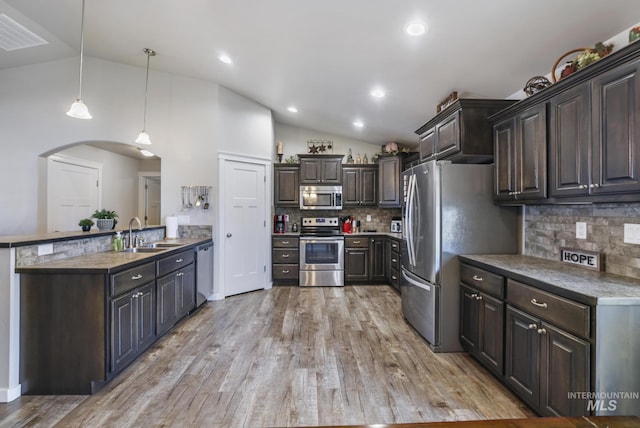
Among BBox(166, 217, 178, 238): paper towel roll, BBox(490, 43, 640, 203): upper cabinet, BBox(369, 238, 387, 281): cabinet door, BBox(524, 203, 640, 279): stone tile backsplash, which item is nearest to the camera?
BBox(490, 43, 640, 203): upper cabinet

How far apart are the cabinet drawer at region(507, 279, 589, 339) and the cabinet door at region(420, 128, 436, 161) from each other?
1798mm

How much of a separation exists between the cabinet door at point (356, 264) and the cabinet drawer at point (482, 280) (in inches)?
104

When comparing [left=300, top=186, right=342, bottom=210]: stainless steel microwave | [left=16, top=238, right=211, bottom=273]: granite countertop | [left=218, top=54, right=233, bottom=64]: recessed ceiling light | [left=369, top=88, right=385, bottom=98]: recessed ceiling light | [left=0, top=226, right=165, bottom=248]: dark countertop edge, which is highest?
[left=218, top=54, right=233, bottom=64]: recessed ceiling light

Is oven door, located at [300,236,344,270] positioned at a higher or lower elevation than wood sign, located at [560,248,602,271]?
lower

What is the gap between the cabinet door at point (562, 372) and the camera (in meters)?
1.49

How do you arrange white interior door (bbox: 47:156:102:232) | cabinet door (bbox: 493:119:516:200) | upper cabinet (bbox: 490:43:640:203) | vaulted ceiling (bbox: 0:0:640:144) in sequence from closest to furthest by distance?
1. upper cabinet (bbox: 490:43:640:203)
2. vaulted ceiling (bbox: 0:0:640:144)
3. cabinet door (bbox: 493:119:516:200)
4. white interior door (bbox: 47:156:102:232)

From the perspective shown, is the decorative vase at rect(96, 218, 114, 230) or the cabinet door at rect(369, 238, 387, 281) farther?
the cabinet door at rect(369, 238, 387, 281)

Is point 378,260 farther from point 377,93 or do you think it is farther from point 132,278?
point 132,278

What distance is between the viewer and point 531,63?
242 cm

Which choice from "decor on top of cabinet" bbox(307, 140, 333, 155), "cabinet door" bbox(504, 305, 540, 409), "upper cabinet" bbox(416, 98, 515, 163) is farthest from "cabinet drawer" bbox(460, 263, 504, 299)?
"decor on top of cabinet" bbox(307, 140, 333, 155)

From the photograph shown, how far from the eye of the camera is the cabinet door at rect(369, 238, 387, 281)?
5332mm

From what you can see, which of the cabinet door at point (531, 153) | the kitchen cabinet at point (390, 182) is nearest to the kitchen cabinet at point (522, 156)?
the cabinet door at point (531, 153)

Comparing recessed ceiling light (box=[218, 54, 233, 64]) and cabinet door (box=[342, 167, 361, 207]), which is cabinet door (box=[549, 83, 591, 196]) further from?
cabinet door (box=[342, 167, 361, 207])

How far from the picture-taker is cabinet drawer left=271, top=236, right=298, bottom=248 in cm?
526
